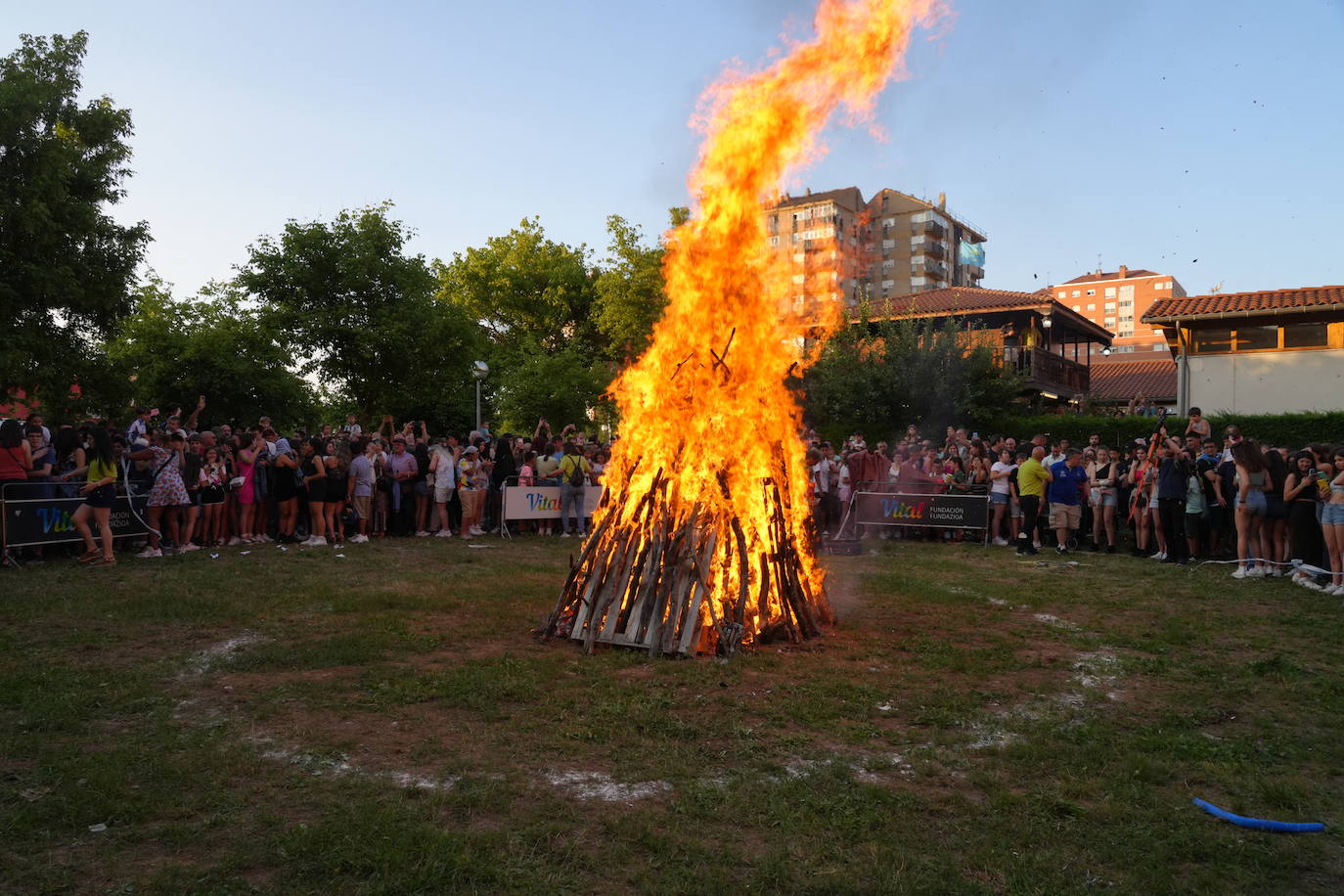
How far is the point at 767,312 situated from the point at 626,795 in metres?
5.41

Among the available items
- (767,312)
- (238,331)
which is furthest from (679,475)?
(238,331)

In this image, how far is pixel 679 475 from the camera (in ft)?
26.7

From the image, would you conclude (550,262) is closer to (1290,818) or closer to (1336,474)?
(1336,474)

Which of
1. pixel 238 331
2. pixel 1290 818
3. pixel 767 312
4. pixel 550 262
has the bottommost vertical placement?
pixel 1290 818

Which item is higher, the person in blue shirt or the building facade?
the building facade

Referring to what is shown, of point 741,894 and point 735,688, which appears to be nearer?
point 741,894

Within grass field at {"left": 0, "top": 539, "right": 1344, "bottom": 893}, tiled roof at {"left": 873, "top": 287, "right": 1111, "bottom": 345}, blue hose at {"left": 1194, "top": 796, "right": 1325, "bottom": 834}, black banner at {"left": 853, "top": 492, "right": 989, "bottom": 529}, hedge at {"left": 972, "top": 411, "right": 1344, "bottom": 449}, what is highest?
tiled roof at {"left": 873, "top": 287, "right": 1111, "bottom": 345}

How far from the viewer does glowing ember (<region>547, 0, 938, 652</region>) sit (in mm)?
7789

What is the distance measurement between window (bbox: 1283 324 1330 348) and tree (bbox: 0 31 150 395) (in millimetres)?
34810

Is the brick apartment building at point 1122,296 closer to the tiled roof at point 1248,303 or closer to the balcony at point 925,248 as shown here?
the balcony at point 925,248

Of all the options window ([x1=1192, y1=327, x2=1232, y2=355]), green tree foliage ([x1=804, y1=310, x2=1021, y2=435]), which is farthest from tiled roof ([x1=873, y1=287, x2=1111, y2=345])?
window ([x1=1192, y1=327, x2=1232, y2=355])

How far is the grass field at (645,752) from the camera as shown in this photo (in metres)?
3.84

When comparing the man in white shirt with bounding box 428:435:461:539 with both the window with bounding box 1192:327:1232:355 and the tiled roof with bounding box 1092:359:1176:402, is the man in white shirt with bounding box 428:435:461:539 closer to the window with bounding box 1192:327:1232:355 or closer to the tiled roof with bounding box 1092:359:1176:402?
the window with bounding box 1192:327:1232:355

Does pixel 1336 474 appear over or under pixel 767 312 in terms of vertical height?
under
